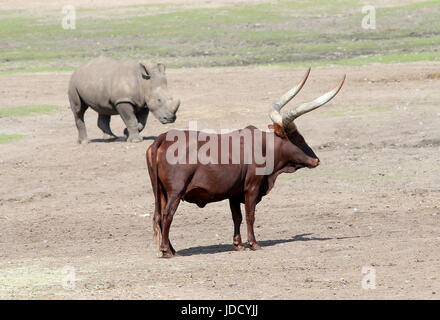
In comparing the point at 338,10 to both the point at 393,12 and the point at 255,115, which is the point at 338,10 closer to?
the point at 393,12

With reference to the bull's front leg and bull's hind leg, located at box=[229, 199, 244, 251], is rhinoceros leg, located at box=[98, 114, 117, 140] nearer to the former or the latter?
bull's hind leg, located at box=[229, 199, 244, 251]

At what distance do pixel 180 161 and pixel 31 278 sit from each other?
2.10 m

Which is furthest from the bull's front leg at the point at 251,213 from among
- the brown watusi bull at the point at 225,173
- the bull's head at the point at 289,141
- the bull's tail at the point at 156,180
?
the bull's tail at the point at 156,180

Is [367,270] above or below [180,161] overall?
below

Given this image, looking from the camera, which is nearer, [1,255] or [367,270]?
[367,270]

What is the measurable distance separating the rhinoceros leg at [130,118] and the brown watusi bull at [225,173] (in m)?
8.75

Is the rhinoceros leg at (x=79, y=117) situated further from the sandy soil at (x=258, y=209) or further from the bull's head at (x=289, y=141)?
the bull's head at (x=289, y=141)

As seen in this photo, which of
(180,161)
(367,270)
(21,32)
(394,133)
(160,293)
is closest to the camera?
(160,293)

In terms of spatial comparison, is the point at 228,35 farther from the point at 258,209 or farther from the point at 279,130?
the point at 279,130

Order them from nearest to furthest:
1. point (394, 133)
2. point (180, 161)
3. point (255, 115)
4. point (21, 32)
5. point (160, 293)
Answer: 1. point (160, 293)
2. point (180, 161)
3. point (394, 133)
4. point (255, 115)
5. point (21, 32)

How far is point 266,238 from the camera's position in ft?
47.6

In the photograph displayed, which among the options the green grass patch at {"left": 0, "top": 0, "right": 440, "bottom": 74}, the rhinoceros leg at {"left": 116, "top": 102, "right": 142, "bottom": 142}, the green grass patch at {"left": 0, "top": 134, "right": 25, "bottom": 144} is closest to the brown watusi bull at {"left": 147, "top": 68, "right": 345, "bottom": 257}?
the rhinoceros leg at {"left": 116, "top": 102, "right": 142, "bottom": 142}

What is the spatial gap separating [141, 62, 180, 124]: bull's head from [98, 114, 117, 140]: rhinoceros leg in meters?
1.23

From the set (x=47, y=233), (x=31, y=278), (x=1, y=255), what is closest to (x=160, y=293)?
(x=31, y=278)
